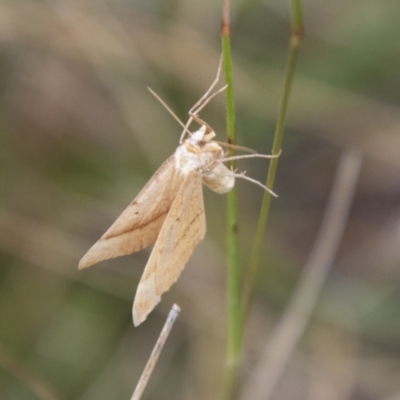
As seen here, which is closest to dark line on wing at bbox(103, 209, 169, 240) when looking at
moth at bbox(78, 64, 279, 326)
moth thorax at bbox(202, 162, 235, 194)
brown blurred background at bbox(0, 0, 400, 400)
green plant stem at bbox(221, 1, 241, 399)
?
moth at bbox(78, 64, 279, 326)

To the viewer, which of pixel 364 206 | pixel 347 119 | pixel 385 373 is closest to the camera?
pixel 385 373

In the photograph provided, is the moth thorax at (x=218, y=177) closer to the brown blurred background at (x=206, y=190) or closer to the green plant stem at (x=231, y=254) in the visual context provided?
the green plant stem at (x=231, y=254)

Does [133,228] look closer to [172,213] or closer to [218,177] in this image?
[172,213]

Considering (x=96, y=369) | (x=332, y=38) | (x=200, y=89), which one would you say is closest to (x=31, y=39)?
(x=200, y=89)

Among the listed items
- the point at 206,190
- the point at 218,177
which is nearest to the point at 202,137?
the point at 218,177

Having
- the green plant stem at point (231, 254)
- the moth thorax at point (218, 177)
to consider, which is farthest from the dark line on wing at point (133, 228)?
the green plant stem at point (231, 254)

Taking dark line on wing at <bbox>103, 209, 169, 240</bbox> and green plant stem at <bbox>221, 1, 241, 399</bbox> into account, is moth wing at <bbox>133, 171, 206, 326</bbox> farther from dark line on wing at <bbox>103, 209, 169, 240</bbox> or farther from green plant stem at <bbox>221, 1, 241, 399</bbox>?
green plant stem at <bbox>221, 1, 241, 399</bbox>

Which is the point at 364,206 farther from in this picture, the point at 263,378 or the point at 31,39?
the point at 31,39
